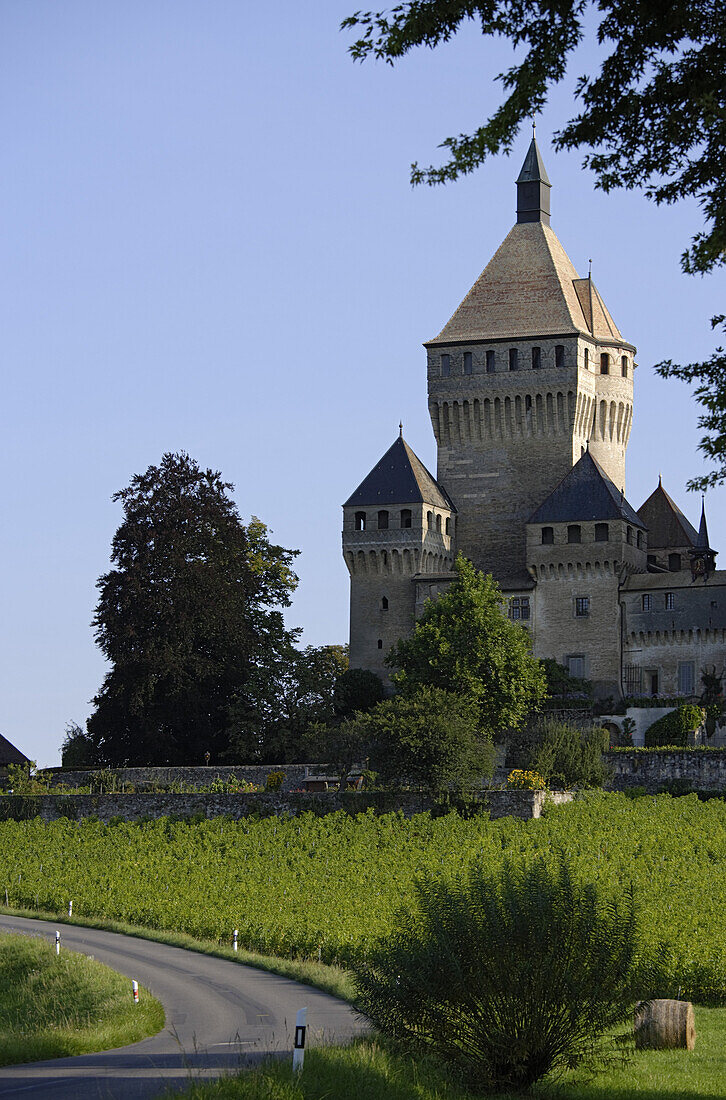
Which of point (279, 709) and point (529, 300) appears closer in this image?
point (279, 709)

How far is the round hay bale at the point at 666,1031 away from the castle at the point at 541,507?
41189 mm

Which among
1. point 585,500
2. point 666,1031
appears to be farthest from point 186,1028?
point 585,500

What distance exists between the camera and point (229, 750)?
2306 inches

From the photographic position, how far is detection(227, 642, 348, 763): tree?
192 feet

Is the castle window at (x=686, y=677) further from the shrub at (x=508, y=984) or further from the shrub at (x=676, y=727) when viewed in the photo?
the shrub at (x=508, y=984)

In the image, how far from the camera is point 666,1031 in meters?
20.8

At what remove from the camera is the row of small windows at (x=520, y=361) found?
72.0m

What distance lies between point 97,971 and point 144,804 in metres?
23.6

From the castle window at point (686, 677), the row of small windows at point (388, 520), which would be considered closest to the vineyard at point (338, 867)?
the castle window at point (686, 677)

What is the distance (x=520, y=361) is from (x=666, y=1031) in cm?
5380

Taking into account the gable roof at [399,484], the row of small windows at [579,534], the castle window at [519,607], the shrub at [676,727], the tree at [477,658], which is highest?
the gable roof at [399,484]

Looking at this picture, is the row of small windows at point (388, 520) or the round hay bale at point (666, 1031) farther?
the row of small windows at point (388, 520)

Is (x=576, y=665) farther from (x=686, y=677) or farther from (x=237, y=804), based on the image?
(x=237, y=804)

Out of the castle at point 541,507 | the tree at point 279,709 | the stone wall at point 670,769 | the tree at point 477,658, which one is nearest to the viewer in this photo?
the stone wall at point 670,769
